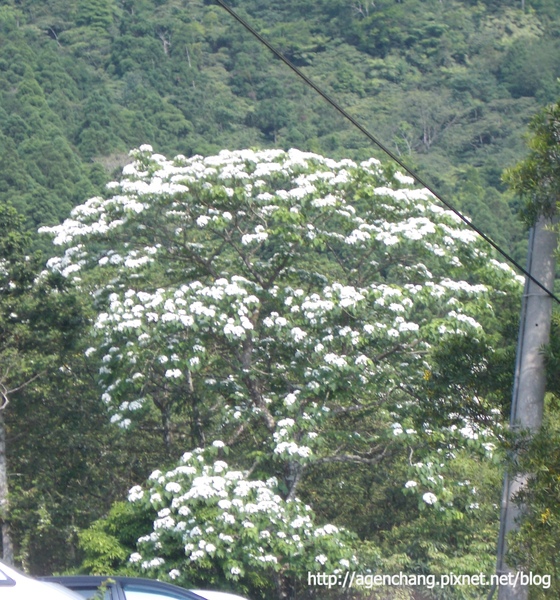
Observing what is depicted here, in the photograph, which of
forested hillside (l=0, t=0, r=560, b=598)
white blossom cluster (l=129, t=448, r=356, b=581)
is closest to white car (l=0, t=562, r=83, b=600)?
forested hillside (l=0, t=0, r=560, b=598)

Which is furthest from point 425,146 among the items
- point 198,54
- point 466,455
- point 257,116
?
point 466,455

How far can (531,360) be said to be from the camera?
6062mm

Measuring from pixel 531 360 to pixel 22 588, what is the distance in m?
3.84

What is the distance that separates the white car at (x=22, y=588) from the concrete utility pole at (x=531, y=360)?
3256mm

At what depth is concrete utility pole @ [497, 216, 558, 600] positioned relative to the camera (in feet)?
19.5

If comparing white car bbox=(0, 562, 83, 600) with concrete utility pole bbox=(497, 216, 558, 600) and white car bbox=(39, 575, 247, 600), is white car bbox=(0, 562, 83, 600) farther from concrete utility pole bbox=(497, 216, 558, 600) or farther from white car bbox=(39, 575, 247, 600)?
concrete utility pole bbox=(497, 216, 558, 600)

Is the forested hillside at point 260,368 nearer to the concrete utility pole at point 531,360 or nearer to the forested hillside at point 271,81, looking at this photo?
the concrete utility pole at point 531,360

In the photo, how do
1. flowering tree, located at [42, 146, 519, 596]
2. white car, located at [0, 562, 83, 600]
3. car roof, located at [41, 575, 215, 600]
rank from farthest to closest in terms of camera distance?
flowering tree, located at [42, 146, 519, 596]
car roof, located at [41, 575, 215, 600]
white car, located at [0, 562, 83, 600]

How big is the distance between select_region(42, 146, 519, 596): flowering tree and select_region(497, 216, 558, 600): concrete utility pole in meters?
3.33

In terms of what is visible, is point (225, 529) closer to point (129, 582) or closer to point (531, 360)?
point (129, 582)

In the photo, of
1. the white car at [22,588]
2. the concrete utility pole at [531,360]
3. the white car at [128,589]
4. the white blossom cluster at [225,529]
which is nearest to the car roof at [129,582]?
the white car at [128,589]

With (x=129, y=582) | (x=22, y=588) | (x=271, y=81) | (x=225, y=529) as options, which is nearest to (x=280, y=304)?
(x=225, y=529)

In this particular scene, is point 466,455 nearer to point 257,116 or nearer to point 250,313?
point 250,313

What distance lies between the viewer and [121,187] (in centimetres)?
1127
